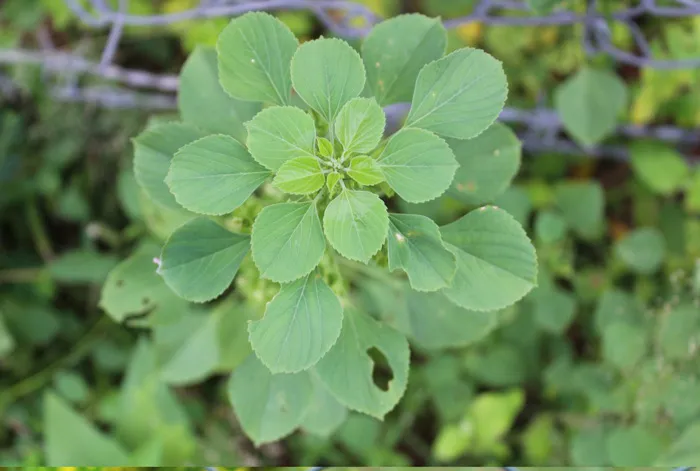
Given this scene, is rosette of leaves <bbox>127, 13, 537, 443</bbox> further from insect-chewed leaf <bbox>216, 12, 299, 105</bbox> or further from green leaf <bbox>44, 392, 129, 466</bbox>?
green leaf <bbox>44, 392, 129, 466</bbox>

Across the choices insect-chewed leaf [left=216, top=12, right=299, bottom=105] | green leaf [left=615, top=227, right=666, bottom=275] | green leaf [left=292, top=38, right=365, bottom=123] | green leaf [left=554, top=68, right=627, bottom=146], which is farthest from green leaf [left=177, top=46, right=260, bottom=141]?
green leaf [left=615, top=227, right=666, bottom=275]

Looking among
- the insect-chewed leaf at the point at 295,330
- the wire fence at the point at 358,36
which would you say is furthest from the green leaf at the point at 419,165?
the wire fence at the point at 358,36

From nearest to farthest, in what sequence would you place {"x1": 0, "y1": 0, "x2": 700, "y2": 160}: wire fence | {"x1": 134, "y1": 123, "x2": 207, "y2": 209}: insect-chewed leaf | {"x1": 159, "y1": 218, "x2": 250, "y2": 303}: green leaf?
{"x1": 159, "y1": 218, "x2": 250, "y2": 303}: green leaf
{"x1": 134, "y1": 123, "x2": 207, "y2": 209}: insect-chewed leaf
{"x1": 0, "y1": 0, "x2": 700, "y2": 160}: wire fence

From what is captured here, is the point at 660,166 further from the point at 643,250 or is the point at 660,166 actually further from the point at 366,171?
the point at 366,171

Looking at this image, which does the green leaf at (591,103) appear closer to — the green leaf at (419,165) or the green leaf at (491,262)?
the green leaf at (491,262)

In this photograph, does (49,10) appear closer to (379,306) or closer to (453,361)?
(379,306)

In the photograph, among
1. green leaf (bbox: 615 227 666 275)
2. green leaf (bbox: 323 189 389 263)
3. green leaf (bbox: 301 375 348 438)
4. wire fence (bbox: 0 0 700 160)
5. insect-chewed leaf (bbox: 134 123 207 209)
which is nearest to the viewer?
green leaf (bbox: 323 189 389 263)

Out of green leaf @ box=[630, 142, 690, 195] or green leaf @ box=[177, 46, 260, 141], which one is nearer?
green leaf @ box=[177, 46, 260, 141]
